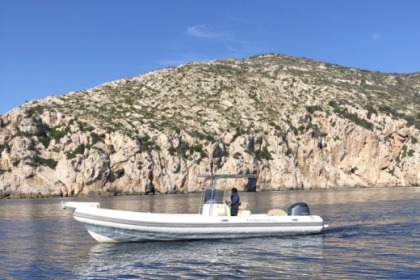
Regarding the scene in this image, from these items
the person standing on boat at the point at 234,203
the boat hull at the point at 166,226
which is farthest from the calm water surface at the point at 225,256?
the person standing on boat at the point at 234,203

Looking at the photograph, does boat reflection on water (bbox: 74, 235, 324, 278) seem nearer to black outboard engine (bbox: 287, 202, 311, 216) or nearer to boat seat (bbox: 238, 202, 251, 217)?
boat seat (bbox: 238, 202, 251, 217)

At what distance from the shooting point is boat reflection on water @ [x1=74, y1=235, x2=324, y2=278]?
1910cm

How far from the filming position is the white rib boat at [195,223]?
86.1 ft

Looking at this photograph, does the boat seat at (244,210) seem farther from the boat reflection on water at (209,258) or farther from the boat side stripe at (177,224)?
the boat reflection on water at (209,258)

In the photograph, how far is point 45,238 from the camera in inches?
1147

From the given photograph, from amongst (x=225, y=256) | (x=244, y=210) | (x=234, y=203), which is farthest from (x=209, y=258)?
(x=244, y=210)

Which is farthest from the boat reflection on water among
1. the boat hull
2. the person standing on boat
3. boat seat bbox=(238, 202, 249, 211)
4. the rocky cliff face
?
the rocky cliff face

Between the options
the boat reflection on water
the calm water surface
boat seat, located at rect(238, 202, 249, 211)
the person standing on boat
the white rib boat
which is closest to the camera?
the calm water surface

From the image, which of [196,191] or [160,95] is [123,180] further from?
[160,95]

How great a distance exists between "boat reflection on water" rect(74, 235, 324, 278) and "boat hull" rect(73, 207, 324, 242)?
0.41 metres

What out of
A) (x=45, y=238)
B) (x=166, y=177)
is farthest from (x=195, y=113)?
(x=45, y=238)

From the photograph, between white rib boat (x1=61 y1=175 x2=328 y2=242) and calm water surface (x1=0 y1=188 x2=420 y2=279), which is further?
white rib boat (x1=61 y1=175 x2=328 y2=242)

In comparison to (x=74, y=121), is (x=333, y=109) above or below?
above

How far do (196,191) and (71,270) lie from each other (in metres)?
76.5
